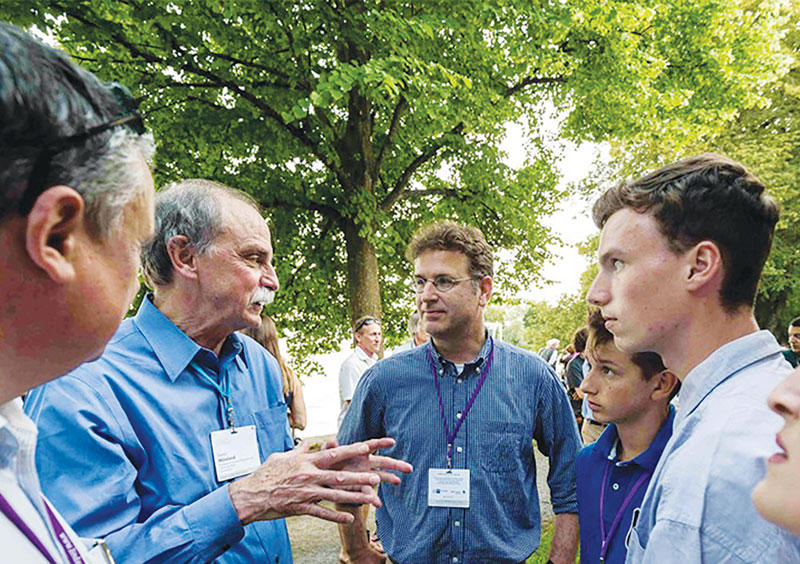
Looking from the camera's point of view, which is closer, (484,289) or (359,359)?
(484,289)

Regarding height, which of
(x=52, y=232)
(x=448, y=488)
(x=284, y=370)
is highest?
(x=52, y=232)

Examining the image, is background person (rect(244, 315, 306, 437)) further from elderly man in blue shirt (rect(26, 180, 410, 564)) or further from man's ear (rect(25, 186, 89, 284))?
man's ear (rect(25, 186, 89, 284))

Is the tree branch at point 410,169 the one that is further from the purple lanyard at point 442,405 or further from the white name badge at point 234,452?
the white name badge at point 234,452

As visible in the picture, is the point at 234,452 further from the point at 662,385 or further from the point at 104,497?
the point at 662,385

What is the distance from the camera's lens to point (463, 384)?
288 centimetres

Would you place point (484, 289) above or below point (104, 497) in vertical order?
above

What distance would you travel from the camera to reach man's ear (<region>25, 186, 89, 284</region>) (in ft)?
2.59

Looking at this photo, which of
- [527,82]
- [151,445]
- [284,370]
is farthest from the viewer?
[527,82]

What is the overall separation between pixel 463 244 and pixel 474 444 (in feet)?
3.52

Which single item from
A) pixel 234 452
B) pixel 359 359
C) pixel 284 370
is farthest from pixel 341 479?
pixel 359 359

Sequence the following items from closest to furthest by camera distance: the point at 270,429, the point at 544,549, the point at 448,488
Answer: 1. the point at 270,429
2. the point at 448,488
3. the point at 544,549

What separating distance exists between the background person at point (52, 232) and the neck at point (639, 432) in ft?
7.03

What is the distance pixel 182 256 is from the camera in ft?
7.15

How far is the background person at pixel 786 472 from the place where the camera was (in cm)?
97
